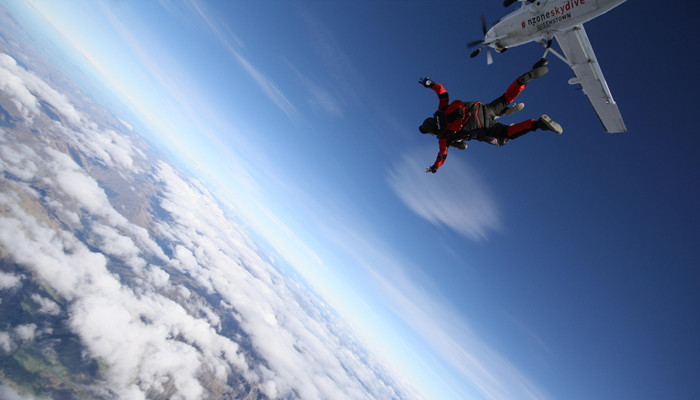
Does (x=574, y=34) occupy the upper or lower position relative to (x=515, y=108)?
upper

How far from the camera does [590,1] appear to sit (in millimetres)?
9930

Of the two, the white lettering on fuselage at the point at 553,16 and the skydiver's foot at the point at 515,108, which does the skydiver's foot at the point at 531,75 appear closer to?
the skydiver's foot at the point at 515,108

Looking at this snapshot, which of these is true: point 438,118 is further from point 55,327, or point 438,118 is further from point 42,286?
point 42,286

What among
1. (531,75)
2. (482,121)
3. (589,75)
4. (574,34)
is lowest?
(482,121)

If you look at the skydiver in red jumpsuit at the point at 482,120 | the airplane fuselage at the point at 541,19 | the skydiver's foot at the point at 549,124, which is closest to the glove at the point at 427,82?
the skydiver in red jumpsuit at the point at 482,120

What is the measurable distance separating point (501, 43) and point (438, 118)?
7889mm

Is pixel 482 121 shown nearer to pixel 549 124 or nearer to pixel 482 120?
pixel 482 120

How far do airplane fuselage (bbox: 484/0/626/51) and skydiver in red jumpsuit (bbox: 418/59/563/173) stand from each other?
611 centimetres

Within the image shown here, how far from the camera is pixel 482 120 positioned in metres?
7.22

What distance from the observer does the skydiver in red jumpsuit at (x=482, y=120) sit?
6.75m

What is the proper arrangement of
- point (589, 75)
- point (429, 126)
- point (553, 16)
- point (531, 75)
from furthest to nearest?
point (553, 16) → point (589, 75) → point (429, 126) → point (531, 75)

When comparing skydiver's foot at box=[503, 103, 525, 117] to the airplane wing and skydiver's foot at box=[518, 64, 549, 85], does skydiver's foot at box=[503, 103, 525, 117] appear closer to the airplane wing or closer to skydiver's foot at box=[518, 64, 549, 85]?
skydiver's foot at box=[518, 64, 549, 85]

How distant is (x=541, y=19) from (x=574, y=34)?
1.47 meters

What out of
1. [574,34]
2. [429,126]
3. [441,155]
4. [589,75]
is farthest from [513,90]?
[574,34]
